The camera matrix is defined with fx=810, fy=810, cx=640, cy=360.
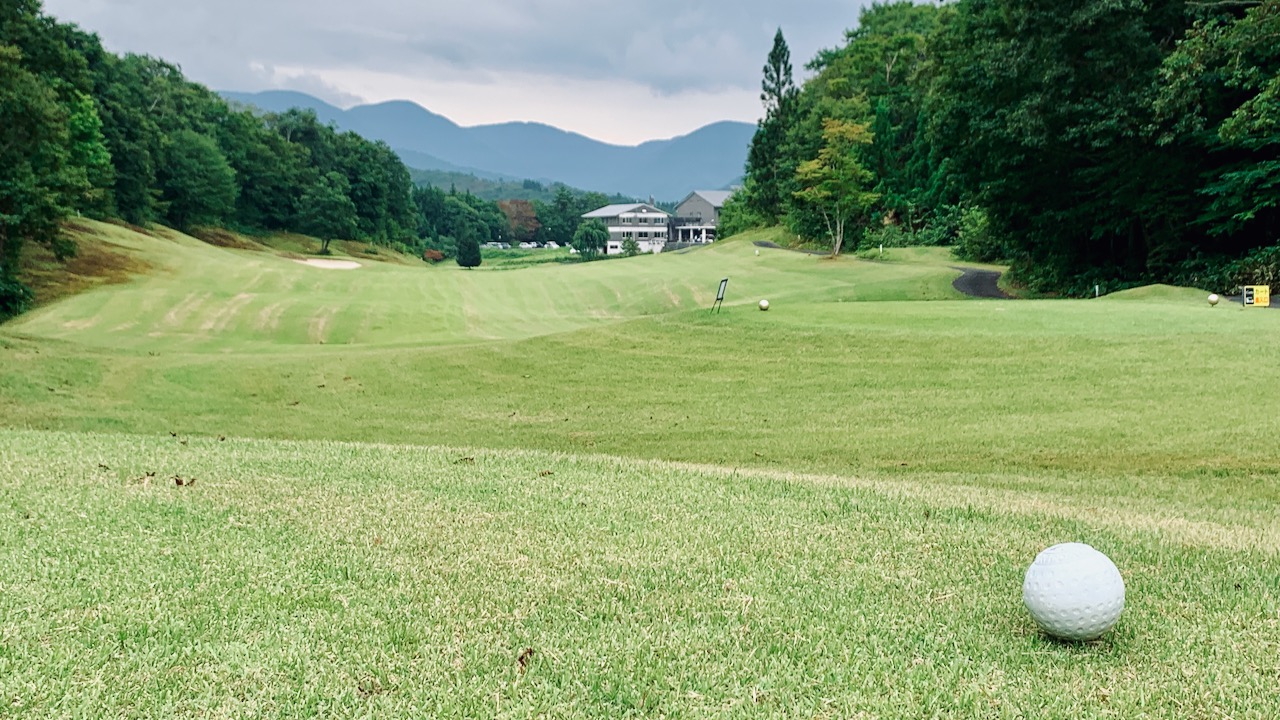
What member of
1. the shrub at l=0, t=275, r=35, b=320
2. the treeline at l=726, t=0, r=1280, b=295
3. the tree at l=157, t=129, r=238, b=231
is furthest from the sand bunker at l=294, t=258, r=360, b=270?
the treeline at l=726, t=0, r=1280, b=295

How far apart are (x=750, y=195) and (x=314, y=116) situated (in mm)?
42542

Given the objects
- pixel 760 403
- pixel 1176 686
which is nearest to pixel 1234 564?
pixel 1176 686

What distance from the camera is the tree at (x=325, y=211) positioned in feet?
207

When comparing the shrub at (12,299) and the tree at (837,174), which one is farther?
the tree at (837,174)

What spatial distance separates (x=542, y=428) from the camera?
10.9 meters

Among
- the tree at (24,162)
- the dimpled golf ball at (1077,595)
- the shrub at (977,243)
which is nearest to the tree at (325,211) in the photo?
the tree at (24,162)

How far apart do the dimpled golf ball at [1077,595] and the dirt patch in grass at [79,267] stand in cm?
3051

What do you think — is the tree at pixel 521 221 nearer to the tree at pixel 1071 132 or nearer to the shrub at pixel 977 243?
the shrub at pixel 977 243

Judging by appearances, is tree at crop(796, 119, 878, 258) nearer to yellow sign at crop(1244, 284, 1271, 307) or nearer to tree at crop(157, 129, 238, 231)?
yellow sign at crop(1244, 284, 1271, 307)

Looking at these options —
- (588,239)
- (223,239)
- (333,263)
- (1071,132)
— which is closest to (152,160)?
(223,239)

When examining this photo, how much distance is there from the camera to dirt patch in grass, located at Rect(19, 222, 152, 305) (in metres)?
27.3

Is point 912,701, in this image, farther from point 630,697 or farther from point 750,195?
point 750,195

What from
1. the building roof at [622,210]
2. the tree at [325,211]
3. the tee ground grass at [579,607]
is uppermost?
the building roof at [622,210]

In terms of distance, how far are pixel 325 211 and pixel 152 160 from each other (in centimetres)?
1410
